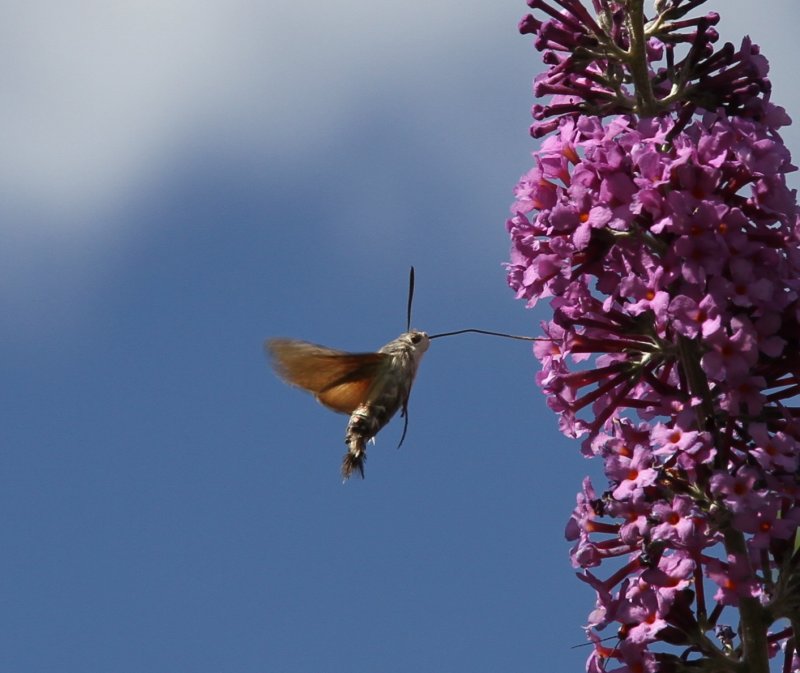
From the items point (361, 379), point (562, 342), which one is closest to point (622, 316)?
point (562, 342)

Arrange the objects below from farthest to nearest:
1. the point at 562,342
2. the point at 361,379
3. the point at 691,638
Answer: the point at 361,379 < the point at 562,342 < the point at 691,638

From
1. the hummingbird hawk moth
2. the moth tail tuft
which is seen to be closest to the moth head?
the hummingbird hawk moth

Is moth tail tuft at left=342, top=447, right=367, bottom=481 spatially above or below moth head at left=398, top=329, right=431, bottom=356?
below

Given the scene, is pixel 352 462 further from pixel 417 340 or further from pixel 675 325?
pixel 675 325

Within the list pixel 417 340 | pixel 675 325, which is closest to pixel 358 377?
pixel 417 340

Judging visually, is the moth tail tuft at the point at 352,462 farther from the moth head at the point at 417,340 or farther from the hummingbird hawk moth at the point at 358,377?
the moth head at the point at 417,340

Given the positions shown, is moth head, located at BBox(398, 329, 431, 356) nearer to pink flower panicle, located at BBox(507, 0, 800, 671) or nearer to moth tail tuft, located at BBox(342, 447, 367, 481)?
moth tail tuft, located at BBox(342, 447, 367, 481)

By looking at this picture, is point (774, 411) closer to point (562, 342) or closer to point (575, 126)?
point (562, 342)
